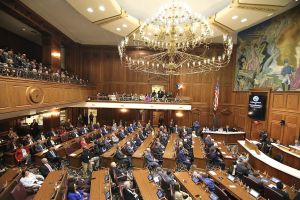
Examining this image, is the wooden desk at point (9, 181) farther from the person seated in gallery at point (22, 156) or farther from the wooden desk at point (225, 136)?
the wooden desk at point (225, 136)

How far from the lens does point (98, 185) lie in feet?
20.9

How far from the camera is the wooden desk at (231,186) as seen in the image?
5.84m

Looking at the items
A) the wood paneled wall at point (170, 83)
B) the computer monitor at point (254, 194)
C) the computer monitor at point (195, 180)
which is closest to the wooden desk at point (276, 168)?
the computer monitor at point (254, 194)

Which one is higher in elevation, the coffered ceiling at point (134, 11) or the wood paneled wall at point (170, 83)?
the coffered ceiling at point (134, 11)

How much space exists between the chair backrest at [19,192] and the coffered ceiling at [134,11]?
810cm

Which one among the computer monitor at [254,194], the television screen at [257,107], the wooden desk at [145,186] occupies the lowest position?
the wooden desk at [145,186]

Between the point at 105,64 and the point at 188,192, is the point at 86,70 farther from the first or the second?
the point at 188,192

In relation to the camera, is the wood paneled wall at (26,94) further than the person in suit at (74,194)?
Yes

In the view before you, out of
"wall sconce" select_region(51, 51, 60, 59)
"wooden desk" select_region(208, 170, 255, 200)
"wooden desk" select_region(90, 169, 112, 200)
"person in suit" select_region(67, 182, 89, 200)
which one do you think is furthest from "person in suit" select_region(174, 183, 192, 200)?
"wall sconce" select_region(51, 51, 60, 59)

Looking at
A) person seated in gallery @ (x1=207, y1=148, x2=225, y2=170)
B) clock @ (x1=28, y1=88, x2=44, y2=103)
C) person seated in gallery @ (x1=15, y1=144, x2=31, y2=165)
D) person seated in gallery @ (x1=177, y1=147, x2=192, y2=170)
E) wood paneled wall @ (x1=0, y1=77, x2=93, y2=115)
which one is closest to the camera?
wood paneled wall @ (x1=0, y1=77, x2=93, y2=115)

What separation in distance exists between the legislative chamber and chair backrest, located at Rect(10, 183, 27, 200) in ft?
0.16

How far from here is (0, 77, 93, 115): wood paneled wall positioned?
7750 millimetres

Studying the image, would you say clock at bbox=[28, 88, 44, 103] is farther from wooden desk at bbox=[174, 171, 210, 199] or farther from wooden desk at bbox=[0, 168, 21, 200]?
wooden desk at bbox=[174, 171, 210, 199]

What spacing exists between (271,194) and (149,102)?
12.4 m
